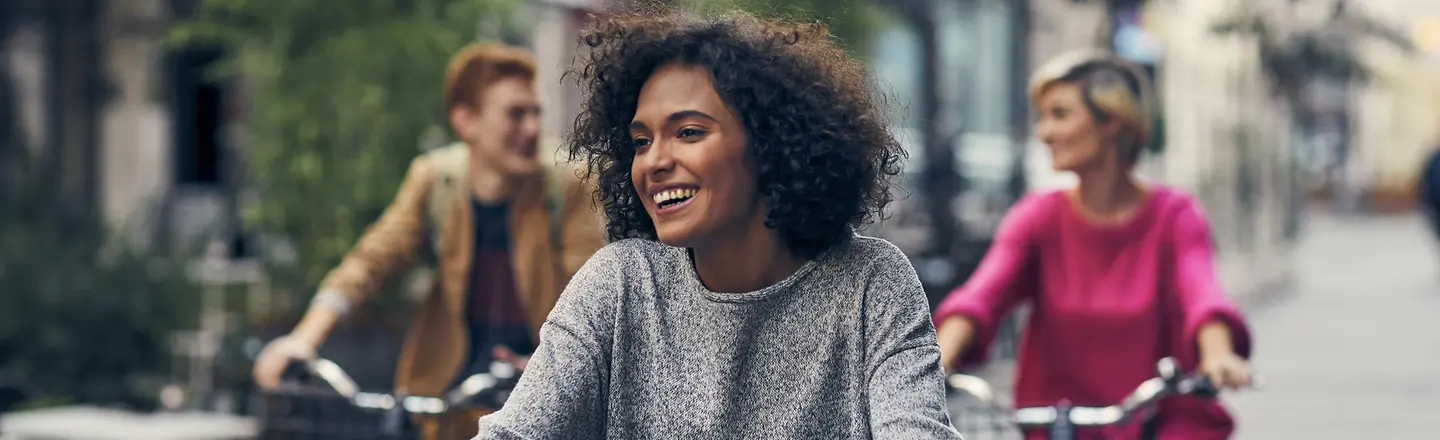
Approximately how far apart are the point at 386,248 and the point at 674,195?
260cm

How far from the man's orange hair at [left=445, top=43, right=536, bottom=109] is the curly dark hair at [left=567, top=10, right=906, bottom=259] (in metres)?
2.34

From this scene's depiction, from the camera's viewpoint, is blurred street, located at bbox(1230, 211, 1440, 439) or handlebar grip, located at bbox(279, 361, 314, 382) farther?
blurred street, located at bbox(1230, 211, 1440, 439)

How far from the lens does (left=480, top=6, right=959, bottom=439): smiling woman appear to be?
2.36m

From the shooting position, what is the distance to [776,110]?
2400mm

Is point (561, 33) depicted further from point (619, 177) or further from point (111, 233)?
point (619, 177)

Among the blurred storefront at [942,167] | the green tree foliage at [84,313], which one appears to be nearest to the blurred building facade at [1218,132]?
the blurred storefront at [942,167]

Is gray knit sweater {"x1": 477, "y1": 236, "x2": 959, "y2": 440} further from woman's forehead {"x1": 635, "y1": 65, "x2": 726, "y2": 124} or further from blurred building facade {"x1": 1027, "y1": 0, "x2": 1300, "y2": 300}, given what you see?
blurred building facade {"x1": 1027, "y1": 0, "x2": 1300, "y2": 300}

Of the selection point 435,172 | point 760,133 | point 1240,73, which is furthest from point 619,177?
point 1240,73

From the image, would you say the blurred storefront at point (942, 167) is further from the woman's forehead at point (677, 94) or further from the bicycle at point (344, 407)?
the woman's forehead at point (677, 94)

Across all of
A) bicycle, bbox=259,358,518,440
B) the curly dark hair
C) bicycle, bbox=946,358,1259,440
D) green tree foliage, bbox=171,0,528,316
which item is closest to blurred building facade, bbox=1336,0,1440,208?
green tree foliage, bbox=171,0,528,316

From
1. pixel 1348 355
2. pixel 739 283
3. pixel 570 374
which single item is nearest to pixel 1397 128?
pixel 1348 355

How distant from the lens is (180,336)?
9.50 m

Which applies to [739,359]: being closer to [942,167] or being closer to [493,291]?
[493,291]

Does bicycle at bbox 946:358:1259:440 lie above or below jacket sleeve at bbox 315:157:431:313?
below
